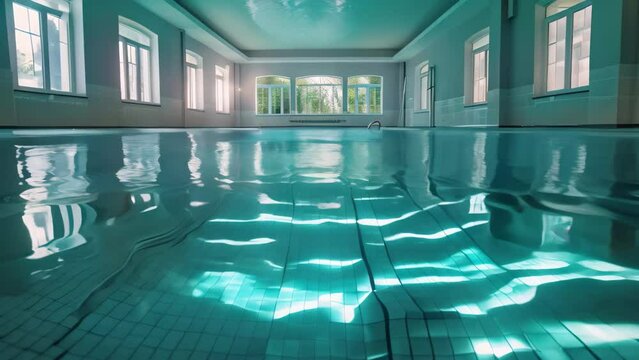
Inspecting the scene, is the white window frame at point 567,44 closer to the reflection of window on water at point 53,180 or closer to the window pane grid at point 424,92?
the window pane grid at point 424,92

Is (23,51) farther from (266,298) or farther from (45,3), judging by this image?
(266,298)

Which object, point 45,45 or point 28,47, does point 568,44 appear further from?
point 28,47

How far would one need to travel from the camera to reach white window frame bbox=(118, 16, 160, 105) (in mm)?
12984

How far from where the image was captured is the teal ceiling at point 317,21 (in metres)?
14.4

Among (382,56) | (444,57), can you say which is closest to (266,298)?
(444,57)

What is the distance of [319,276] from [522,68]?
1269cm

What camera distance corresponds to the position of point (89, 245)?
0.65 m

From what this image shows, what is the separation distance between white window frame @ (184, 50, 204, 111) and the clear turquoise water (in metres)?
17.5

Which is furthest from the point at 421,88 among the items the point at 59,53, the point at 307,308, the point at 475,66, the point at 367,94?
the point at 307,308

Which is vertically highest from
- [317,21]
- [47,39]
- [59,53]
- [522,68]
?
[317,21]

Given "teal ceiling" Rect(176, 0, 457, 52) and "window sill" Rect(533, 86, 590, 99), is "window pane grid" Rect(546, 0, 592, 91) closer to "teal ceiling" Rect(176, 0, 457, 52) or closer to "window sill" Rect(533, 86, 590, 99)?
"window sill" Rect(533, 86, 590, 99)

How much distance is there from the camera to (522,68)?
11633mm

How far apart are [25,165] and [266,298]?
6.06 feet

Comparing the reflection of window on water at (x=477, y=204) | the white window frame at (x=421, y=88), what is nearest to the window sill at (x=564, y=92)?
the white window frame at (x=421, y=88)
